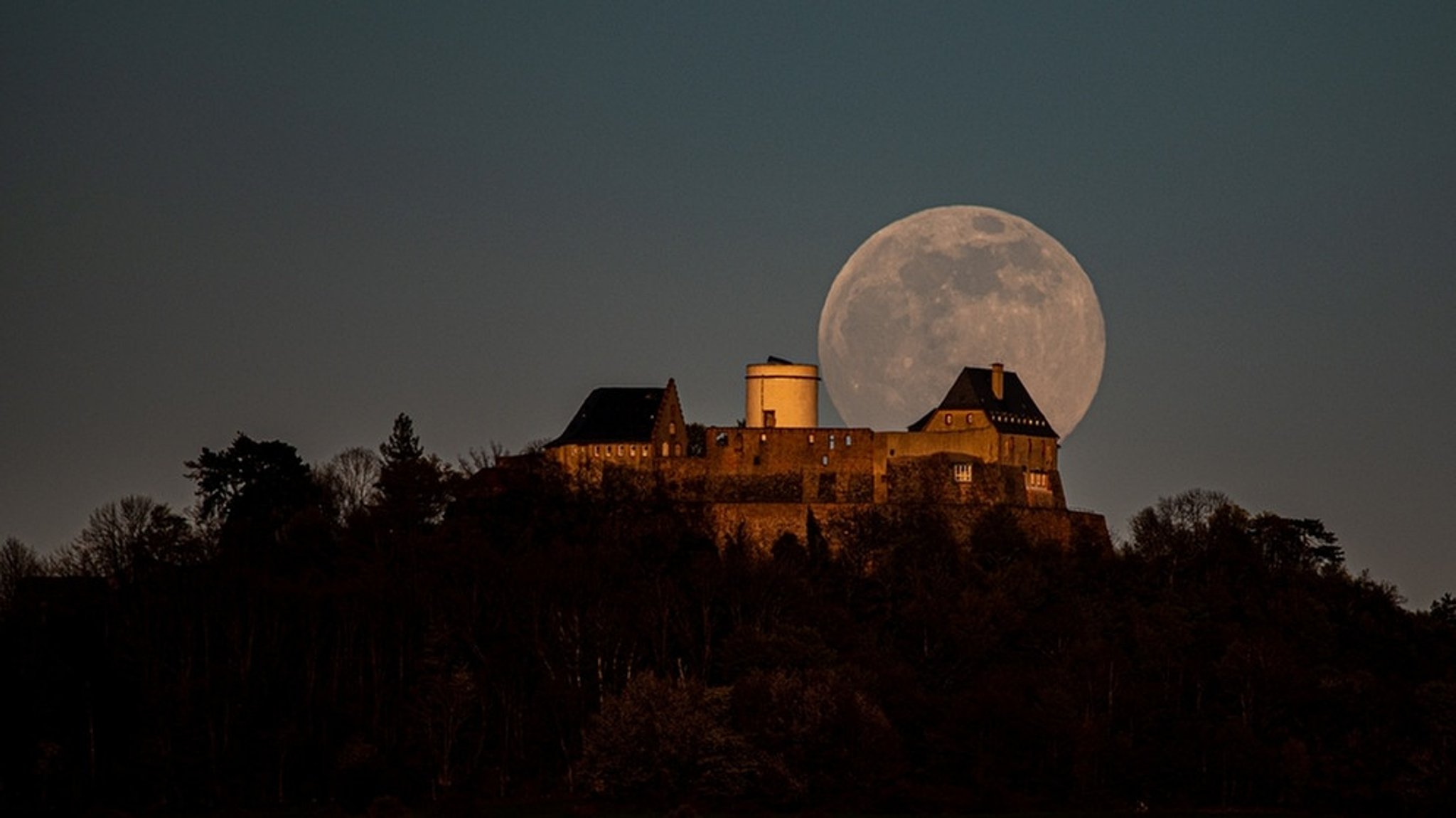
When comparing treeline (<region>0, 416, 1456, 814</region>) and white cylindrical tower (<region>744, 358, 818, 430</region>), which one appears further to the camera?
white cylindrical tower (<region>744, 358, 818, 430</region>)

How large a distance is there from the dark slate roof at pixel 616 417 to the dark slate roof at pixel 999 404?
893 centimetres

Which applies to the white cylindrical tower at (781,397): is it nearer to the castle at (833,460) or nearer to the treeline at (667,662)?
the castle at (833,460)

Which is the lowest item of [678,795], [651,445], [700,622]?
[678,795]

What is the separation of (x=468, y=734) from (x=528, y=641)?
5543 mm

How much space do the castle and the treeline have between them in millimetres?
1184

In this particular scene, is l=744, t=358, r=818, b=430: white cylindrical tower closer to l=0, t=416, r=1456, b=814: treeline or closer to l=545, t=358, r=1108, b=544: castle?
l=545, t=358, r=1108, b=544: castle

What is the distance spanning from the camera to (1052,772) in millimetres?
78062

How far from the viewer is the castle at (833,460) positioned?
9544 cm

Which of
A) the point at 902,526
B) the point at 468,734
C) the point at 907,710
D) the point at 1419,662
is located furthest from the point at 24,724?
the point at 1419,662

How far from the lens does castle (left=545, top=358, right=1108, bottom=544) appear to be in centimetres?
9544

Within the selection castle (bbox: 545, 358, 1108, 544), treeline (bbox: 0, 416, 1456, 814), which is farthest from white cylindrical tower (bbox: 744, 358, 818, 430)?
treeline (bbox: 0, 416, 1456, 814)

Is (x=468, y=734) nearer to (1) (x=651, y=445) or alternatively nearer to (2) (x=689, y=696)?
(2) (x=689, y=696)

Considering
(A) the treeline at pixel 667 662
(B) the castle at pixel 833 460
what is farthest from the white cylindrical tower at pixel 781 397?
(A) the treeline at pixel 667 662

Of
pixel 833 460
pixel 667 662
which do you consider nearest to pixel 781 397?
pixel 833 460
